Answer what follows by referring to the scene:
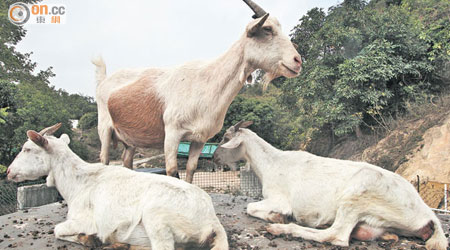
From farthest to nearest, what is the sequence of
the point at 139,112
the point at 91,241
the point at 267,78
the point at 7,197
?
1. the point at 7,197
2. the point at 139,112
3. the point at 267,78
4. the point at 91,241

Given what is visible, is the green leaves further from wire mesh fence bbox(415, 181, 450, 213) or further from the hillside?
wire mesh fence bbox(415, 181, 450, 213)

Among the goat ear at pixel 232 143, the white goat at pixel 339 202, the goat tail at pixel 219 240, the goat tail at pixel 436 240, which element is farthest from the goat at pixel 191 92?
the goat tail at pixel 436 240

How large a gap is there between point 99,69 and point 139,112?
5.40ft

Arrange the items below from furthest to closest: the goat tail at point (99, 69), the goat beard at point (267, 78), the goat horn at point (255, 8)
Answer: the goat tail at point (99, 69)
the goat horn at point (255, 8)
the goat beard at point (267, 78)

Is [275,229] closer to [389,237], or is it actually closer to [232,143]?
[389,237]

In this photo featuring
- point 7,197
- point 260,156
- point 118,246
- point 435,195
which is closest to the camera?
point 118,246

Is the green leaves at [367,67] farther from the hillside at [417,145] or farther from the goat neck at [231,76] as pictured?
the goat neck at [231,76]

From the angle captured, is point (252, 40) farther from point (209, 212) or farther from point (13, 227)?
point (13, 227)

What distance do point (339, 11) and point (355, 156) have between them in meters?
8.03

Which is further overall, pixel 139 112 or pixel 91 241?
pixel 139 112

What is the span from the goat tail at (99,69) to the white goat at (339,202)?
257cm

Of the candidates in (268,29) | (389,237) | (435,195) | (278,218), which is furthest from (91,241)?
(435,195)

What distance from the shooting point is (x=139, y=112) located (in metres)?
4.43

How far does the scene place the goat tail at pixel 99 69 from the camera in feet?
17.8
